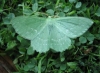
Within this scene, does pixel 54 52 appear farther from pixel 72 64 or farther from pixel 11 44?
pixel 11 44

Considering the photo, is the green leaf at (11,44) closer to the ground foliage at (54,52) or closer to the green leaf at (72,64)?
the ground foliage at (54,52)

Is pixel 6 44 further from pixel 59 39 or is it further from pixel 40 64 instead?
pixel 59 39

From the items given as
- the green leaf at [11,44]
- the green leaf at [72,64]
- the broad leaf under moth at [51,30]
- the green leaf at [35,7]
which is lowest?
the green leaf at [72,64]

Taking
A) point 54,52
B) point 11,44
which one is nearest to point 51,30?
point 54,52

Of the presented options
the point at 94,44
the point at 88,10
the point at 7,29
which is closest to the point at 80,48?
the point at 94,44

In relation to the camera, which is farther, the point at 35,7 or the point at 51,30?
the point at 35,7

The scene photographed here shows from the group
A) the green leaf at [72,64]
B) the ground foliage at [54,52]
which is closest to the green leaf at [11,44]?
the ground foliage at [54,52]
